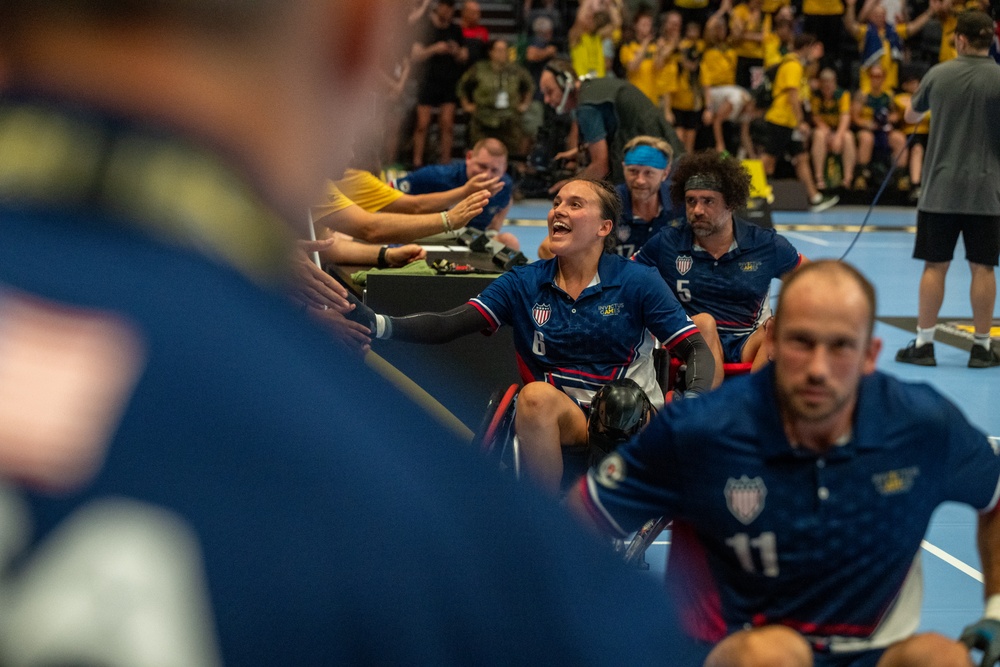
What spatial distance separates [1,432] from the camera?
0.48 meters

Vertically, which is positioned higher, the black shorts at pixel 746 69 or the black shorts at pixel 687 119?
the black shorts at pixel 746 69

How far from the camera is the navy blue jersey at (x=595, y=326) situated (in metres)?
4.89

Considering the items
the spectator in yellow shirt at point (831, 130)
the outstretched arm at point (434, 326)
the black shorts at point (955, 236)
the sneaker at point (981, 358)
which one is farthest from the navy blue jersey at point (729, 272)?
the spectator in yellow shirt at point (831, 130)

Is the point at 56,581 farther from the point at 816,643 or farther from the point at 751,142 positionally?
the point at 751,142

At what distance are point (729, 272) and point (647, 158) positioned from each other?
0.99 meters

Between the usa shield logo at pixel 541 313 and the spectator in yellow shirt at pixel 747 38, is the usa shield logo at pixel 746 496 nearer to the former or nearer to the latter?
the usa shield logo at pixel 541 313

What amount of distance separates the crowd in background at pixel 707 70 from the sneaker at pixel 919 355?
8.92 metres

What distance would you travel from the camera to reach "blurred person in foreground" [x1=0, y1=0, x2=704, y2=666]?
48 centimetres

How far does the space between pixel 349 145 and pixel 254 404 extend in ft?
0.66

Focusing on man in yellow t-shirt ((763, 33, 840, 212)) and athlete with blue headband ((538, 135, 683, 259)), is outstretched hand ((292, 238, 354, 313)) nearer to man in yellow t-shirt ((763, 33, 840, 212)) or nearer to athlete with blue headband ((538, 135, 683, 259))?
athlete with blue headband ((538, 135, 683, 259))

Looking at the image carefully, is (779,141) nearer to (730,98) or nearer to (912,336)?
(730,98)

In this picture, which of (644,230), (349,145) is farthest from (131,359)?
(644,230)

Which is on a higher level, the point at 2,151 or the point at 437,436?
the point at 2,151

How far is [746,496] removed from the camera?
2.82 metres
